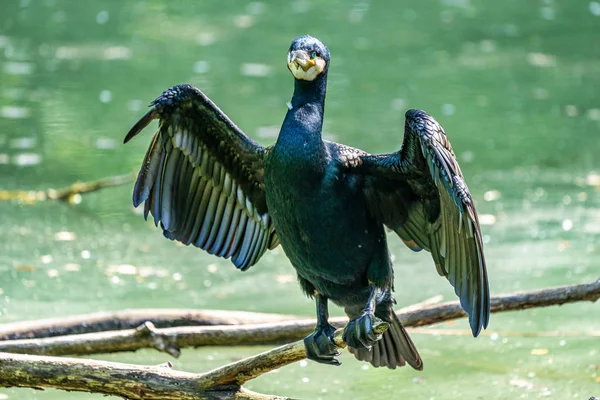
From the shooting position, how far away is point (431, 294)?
640 centimetres

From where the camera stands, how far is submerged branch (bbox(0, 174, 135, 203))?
26.3 ft

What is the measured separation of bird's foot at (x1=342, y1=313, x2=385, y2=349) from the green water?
1.08 meters

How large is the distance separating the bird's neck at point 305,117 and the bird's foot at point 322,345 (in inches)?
28.1

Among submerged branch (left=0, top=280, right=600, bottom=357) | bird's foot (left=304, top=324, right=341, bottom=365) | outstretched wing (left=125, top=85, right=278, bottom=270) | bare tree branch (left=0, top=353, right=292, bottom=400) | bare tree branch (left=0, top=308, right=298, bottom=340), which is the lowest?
bare tree branch (left=0, top=308, right=298, bottom=340)

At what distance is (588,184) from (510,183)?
1.92ft

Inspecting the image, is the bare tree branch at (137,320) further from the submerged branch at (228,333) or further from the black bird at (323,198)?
the black bird at (323,198)

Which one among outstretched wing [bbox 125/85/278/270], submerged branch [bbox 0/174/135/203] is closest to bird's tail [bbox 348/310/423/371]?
outstretched wing [bbox 125/85/278/270]

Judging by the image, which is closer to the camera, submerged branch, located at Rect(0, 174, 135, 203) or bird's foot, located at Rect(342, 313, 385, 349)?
bird's foot, located at Rect(342, 313, 385, 349)

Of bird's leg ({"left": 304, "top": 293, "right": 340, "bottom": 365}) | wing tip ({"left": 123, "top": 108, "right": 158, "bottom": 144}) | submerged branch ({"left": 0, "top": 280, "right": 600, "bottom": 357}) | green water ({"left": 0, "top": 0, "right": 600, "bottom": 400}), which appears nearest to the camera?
bird's leg ({"left": 304, "top": 293, "right": 340, "bottom": 365})

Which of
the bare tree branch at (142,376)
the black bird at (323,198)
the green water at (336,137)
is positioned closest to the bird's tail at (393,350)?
the black bird at (323,198)

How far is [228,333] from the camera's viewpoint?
16.9 feet

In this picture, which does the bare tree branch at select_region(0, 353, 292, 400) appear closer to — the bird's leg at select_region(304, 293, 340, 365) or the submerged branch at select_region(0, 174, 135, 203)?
the bird's leg at select_region(304, 293, 340, 365)

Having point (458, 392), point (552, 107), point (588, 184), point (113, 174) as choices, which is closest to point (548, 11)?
point (552, 107)

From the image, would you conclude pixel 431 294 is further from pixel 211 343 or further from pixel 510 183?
pixel 510 183
